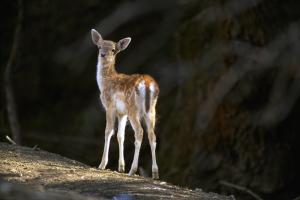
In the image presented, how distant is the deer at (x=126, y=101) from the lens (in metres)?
10.5

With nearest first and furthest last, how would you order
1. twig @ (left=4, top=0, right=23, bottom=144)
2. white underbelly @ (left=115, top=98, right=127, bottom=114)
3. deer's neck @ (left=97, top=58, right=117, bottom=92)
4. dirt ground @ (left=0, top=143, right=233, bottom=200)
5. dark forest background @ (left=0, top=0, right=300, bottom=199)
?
dirt ground @ (left=0, top=143, right=233, bottom=200) → white underbelly @ (left=115, top=98, right=127, bottom=114) → deer's neck @ (left=97, top=58, right=117, bottom=92) → dark forest background @ (left=0, top=0, right=300, bottom=199) → twig @ (left=4, top=0, right=23, bottom=144)

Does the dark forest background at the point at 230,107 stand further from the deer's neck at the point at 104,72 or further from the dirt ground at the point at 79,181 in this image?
the dirt ground at the point at 79,181

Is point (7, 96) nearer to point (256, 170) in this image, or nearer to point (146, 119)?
point (256, 170)

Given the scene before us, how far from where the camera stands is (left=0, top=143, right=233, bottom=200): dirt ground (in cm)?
875

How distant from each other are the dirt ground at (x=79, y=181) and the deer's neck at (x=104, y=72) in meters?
1.37

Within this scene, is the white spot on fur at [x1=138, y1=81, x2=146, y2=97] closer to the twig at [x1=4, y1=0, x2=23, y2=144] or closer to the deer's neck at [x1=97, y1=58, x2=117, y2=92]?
the deer's neck at [x1=97, y1=58, x2=117, y2=92]

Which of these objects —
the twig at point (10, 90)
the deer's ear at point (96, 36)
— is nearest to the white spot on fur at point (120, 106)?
the deer's ear at point (96, 36)

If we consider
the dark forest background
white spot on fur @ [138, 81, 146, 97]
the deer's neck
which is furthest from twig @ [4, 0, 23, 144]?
white spot on fur @ [138, 81, 146, 97]

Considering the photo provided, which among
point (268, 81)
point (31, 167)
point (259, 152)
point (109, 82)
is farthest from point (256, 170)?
point (31, 167)

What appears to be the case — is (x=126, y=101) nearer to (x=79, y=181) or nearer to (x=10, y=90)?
(x=79, y=181)

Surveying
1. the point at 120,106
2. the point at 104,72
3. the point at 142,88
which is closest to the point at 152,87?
the point at 142,88

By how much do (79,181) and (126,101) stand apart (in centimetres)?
176

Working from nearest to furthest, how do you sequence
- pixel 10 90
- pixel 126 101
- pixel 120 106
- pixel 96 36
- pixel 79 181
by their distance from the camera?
pixel 79 181 → pixel 126 101 → pixel 120 106 → pixel 96 36 → pixel 10 90

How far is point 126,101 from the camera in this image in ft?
35.1
